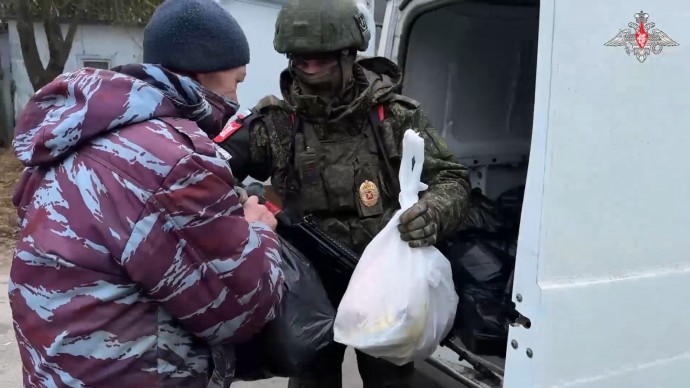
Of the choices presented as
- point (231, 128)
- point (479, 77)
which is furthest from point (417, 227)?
point (479, 77)

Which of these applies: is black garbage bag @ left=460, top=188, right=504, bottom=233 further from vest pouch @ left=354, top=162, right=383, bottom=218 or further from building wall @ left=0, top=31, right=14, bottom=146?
building wall @ left=0, top=31, right=14, bottom=146

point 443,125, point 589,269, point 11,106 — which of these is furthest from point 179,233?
point 11,106

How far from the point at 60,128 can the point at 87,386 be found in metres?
0.56

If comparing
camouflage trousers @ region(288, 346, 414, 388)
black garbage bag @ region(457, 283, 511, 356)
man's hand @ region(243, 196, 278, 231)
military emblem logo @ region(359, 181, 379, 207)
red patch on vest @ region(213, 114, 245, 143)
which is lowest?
camouflage trousers @ region(288, 346, 414, 388)

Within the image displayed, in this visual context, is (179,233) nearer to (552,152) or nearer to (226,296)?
(226,296)

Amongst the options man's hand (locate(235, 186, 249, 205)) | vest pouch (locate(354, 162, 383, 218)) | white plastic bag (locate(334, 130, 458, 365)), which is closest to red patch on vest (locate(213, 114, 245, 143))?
vest pouch (locate(354, 162, 383, 218))

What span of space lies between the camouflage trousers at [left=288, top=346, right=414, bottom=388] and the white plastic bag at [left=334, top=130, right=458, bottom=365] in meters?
0.49

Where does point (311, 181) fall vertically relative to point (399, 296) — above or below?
above

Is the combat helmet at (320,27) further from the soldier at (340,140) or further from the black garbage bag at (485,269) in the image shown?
the black garbage bag at (485,269)

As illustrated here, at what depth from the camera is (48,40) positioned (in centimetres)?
1149

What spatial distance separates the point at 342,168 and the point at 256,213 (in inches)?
27.5

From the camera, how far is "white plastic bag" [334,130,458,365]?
1.96 m

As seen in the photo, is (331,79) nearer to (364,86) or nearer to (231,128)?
(364,86)

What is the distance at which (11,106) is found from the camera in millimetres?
13180
